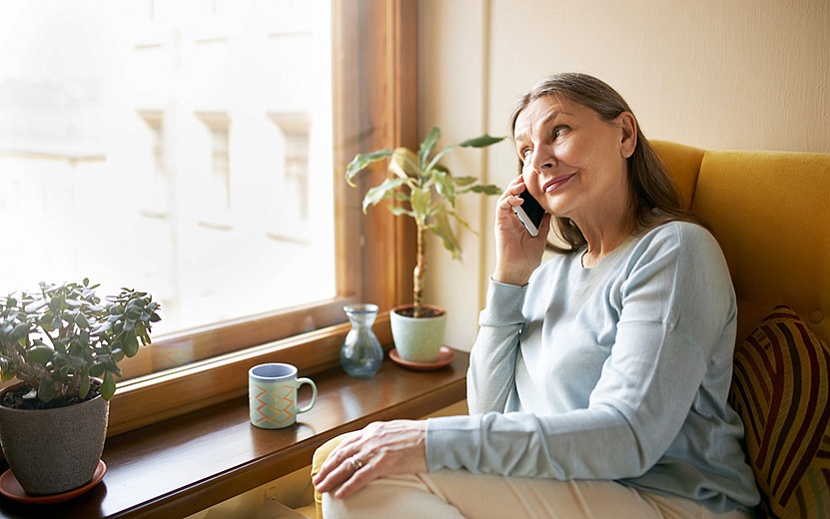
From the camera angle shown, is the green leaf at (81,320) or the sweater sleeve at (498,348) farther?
the sweater sleeve at (498,348)

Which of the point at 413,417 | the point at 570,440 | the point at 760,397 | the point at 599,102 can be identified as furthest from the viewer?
the point at 413,417

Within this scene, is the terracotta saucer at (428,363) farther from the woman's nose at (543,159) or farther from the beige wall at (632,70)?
the woman's nose at (543,159)

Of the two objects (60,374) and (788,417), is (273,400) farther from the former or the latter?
(788,417)

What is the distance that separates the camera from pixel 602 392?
1.27m

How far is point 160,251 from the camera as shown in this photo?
73.0 inches

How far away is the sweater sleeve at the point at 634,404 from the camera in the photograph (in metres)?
1.22

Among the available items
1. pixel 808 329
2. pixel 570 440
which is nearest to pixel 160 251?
pixel 570 440

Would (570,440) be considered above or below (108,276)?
below

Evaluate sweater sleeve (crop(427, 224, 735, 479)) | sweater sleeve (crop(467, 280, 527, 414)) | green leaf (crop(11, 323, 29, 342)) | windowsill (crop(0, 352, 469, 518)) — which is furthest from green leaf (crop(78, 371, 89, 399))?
sweater sleeve (crop(467, 280, 527, 414))

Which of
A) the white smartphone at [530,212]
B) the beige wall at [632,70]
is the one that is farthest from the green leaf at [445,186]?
the white smartphone at [530,212]

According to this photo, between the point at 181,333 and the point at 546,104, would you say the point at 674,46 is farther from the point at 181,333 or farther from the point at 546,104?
the point at 181,333

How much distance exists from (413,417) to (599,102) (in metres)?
0.93

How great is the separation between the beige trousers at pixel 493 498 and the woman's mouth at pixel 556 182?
56 cm

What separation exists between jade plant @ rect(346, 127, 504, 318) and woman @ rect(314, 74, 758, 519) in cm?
50
